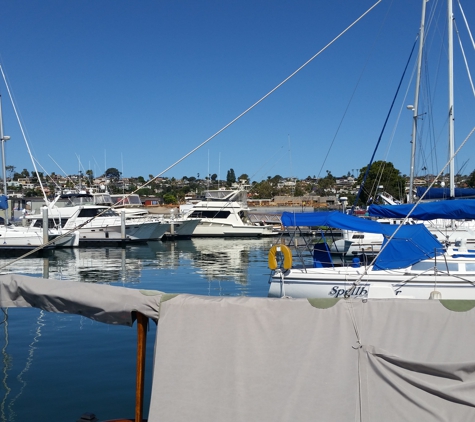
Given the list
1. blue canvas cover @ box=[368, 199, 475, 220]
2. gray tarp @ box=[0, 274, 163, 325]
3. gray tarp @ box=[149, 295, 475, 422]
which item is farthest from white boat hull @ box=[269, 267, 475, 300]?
gray tarp @ box=[0, 274, 163, 325]

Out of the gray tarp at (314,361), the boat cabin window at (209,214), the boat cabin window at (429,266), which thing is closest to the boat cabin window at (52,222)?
the boat cabin window at (209,214)

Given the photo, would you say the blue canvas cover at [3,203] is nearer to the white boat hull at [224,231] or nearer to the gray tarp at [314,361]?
the white boat hull at [224,231]

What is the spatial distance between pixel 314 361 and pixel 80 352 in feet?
24.5

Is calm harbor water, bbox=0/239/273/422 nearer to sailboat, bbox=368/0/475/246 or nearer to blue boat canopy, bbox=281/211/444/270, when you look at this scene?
blue boat canopy, bbox=281/211/444/270

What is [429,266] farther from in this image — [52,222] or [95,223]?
[52,222]

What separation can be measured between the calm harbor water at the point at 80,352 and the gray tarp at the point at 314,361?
3579 mm

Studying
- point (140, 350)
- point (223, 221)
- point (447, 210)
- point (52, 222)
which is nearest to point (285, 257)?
point (447, 210)

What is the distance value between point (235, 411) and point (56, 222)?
37.1 m

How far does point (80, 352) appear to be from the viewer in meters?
10.3

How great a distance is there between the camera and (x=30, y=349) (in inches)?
410

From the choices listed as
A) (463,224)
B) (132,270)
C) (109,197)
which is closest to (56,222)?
(109,197)

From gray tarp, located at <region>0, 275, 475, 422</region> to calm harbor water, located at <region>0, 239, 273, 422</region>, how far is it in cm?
358

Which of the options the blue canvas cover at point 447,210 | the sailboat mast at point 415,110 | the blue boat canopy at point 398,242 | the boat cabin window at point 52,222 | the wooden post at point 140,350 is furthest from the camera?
the boat cabin window at point 52,222

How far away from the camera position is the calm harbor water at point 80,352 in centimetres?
749
